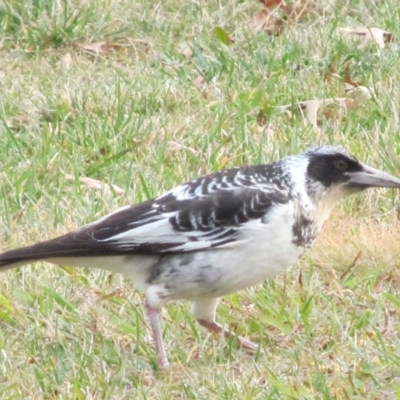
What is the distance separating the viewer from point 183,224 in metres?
5.53

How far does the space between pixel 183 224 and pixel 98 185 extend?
5.92 feet

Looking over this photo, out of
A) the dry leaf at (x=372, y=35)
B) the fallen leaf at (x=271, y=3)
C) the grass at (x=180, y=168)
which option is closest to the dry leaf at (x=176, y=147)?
the grass at (x=180, y=168)

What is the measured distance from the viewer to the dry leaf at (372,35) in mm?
9023

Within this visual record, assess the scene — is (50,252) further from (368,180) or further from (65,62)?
(65,62)

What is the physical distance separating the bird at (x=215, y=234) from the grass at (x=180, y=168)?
0.88 feet

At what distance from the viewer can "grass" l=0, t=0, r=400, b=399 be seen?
5.31 meters

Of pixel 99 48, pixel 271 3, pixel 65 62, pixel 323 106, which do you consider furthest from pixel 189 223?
pixel 271 3

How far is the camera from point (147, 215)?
5602 mm

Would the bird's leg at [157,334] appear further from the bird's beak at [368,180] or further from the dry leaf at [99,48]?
the dry leaf at [99,48]

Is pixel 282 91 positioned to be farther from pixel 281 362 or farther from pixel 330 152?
pixel 281 362

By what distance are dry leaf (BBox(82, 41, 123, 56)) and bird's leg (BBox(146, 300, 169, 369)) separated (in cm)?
412

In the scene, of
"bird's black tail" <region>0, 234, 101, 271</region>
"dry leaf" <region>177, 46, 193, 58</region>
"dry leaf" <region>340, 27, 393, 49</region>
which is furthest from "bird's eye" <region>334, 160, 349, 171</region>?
"dry leaf" <region>177, 46, 193, 58</region>

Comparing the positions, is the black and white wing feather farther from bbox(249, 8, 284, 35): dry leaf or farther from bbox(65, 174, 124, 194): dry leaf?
bbox(249, 8, 284, 35): dry leaf

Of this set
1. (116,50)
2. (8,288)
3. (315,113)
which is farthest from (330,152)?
(116,50)
